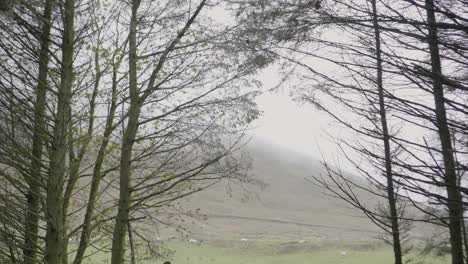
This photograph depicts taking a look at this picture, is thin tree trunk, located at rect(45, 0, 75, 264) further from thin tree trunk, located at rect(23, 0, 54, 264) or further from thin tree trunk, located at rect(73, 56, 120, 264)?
thin tree trunk, located at rect(73, 56, 120, 264)

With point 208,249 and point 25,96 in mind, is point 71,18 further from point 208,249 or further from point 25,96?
point 208,249

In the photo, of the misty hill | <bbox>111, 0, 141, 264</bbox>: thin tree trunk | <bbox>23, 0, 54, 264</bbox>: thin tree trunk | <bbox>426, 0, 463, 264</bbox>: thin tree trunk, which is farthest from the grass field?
<bbox>426, 0, 463, 264</bbox>: thin tree trunk

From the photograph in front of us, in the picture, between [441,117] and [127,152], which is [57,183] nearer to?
[127,152]

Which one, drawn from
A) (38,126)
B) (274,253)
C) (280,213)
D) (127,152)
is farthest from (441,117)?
(280,213)

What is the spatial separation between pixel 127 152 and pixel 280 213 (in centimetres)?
6427

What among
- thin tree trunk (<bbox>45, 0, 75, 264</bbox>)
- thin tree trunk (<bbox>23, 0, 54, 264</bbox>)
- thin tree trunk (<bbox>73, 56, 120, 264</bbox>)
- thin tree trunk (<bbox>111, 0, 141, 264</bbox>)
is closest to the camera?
thin tree trunk (<bbox>45, 0, 75, 264</bbox>)

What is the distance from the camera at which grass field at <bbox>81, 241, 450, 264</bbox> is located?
3178 cm

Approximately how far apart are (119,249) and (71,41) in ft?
10.1

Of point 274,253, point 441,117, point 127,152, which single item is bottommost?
point 274,253

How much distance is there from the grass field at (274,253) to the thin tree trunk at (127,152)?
2273 centimetres

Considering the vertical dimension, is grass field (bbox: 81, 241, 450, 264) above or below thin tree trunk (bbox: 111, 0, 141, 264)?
below

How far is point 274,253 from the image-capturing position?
3709 cm

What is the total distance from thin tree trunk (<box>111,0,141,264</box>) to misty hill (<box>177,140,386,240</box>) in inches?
1217

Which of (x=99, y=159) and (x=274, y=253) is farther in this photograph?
(x=274, y=253)
